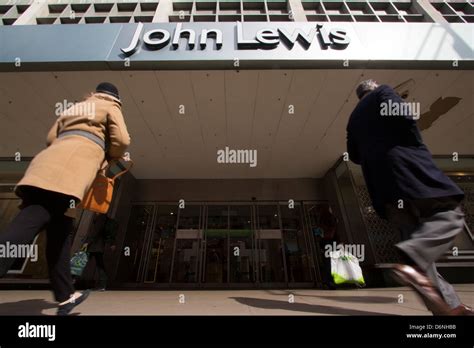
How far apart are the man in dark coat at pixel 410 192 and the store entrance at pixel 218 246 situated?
5.65 metres

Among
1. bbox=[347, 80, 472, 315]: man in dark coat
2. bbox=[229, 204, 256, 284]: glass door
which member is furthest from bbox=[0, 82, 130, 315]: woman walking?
bbox=[229, 204, 256, 284]: glass door

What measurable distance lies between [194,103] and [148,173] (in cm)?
358

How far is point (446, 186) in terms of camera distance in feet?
5.12

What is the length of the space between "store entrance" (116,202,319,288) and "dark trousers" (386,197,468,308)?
5.73 metres

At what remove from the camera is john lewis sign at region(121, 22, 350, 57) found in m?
4.34

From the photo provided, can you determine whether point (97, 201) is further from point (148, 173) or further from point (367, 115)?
point (148, 173)

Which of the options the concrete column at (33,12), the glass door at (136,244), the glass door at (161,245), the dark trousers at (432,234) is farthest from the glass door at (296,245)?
the concrete column at (33,12)

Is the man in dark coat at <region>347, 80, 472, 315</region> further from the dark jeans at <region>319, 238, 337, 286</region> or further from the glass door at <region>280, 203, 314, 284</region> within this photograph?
the glass door at <region>280, 203, 314, 284</region>

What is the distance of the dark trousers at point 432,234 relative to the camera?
55.6 inches

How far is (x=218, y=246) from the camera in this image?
296 inches

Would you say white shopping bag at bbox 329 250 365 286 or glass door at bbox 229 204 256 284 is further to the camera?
glass door at bbox 229 204 256 284

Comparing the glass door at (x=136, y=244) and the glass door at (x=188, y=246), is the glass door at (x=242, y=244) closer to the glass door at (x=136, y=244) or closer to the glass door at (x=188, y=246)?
the glass door at (x=188, y=246)

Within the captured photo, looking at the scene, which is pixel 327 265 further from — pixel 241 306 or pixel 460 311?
pixel 460 311
